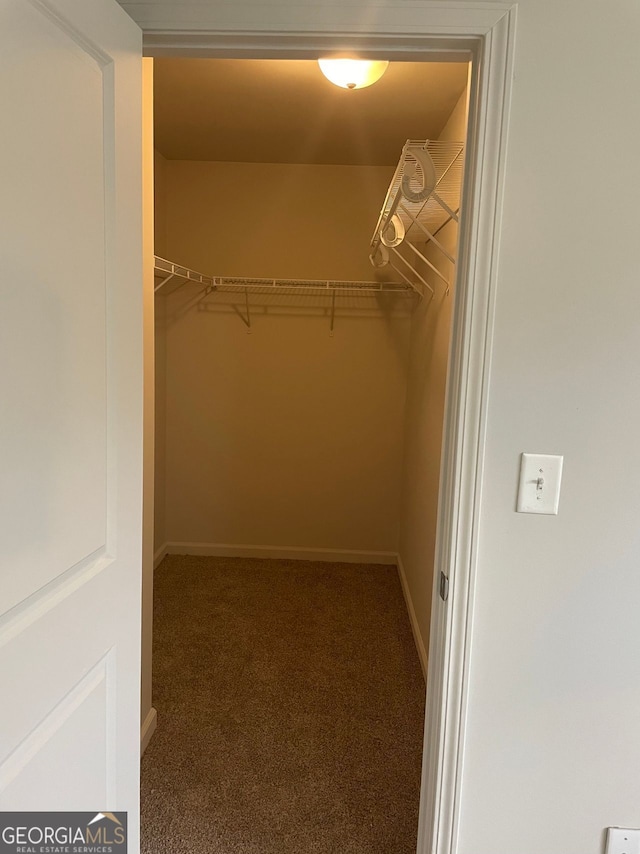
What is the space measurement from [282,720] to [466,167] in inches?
78.1

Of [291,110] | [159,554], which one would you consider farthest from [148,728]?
[291,110]

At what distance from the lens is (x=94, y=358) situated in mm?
964

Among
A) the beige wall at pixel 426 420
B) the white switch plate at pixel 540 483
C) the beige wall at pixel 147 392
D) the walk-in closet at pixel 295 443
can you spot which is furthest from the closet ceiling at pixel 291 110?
the white switch plate at pixel 540 483

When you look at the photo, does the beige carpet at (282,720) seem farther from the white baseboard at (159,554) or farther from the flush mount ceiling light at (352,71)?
the flush mount ceiling light at (352,71)

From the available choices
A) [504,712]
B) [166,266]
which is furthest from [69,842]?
[166,266]

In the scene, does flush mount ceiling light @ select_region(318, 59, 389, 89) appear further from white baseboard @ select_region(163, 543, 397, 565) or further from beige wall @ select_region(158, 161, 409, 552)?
Answer: white baseboard @ select_region(163, 543, 397, 565)

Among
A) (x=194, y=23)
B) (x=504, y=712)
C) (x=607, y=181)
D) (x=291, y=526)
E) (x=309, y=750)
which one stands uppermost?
(x=194, y=23)

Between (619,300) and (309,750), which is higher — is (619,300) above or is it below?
above

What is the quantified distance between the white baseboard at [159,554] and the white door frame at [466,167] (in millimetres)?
2624

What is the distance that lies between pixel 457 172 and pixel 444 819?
6.23ft

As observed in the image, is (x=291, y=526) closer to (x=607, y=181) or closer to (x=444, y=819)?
(x=444, y=819)

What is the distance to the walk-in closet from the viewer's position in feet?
5.98

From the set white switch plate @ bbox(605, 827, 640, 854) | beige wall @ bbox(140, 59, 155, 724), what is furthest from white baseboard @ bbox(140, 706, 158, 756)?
white switch plate @ bbox(605, 827, 640, 854)

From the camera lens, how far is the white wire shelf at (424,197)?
1.48 metres
